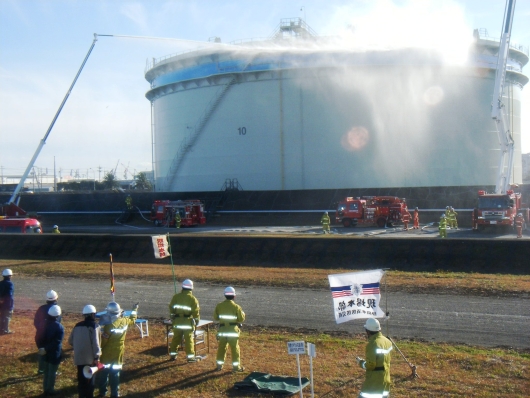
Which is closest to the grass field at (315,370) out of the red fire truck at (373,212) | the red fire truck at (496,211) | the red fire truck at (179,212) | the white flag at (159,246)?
the white flag at (159,246)

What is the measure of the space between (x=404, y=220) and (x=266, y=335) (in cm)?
2529

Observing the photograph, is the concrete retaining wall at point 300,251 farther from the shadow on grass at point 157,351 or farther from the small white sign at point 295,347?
the small white sign at point 295,347

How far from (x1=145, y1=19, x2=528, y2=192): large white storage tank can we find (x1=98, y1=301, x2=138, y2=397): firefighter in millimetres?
37995

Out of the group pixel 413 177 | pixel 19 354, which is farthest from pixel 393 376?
pixel 413 177

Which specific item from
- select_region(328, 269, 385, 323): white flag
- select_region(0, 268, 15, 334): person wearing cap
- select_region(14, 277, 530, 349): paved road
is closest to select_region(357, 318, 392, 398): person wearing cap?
select_region(328, 269, 385, 323): white flag

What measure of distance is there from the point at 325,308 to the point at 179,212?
1098 inches

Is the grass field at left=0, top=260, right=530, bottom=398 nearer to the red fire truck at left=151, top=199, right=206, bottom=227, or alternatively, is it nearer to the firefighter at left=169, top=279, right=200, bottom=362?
the firefighter at left=169, top=279, right=200, bottom=362

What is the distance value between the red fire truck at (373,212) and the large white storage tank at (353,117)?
27.5ft

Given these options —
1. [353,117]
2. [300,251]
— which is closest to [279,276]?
[300,251]

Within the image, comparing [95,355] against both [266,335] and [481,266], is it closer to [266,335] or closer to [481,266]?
[266,335]

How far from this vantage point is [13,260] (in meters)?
23.9

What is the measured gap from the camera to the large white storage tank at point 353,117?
43.9 m

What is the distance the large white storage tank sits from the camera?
144 ft

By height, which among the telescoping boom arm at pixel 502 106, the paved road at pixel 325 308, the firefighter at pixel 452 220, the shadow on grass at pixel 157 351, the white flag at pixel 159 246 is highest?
the telescoping boom arm at pixel 502 106
